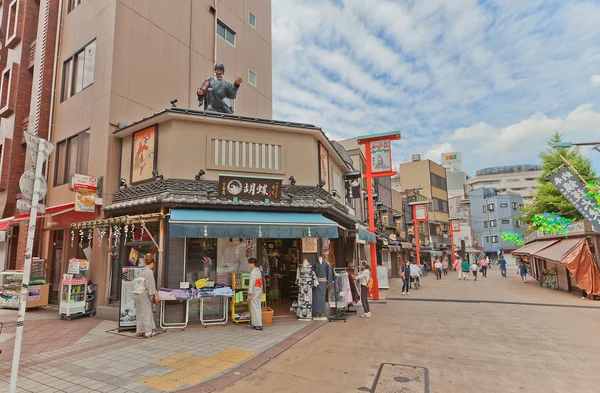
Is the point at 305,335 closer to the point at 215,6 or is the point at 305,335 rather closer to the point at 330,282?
the point at 330,282

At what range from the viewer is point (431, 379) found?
5535 millimetres

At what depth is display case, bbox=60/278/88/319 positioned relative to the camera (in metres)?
10.4

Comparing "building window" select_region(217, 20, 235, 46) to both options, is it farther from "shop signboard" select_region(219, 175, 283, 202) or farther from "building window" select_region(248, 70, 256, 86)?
"shop signboard" select_region(219, 175, 283, 202)

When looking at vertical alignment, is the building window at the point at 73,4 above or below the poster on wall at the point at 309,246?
above

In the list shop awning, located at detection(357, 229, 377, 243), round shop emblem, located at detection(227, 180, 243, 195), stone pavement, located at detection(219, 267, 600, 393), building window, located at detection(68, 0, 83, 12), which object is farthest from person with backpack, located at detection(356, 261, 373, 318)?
building window, located at detection(68, 0, 83, 12)

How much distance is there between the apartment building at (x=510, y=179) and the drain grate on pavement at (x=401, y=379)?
81.0 meters

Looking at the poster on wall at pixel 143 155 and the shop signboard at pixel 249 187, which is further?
the poster on wall at pixel 143 155

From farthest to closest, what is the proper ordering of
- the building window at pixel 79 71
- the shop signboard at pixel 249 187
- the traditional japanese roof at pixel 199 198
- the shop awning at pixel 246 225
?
the building window at pixel 79 71
the shop signboard at pixel 249 187
the traditional japanese roof at pixel 199 198
the shop awning at pixel 246 225

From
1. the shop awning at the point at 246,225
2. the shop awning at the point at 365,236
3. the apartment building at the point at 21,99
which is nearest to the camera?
the shop awning at the point at 246,225

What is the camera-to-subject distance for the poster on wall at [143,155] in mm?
10789

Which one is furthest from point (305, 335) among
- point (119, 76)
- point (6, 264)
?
point (6, 264)

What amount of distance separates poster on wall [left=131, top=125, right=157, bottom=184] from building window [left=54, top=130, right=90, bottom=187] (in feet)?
8.43

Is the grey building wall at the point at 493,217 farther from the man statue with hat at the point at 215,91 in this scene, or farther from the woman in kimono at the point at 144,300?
the woman in kimono at the point at 144,300

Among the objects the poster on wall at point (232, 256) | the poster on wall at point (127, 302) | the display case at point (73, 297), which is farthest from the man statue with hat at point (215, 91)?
the display case at point (73, 297)
